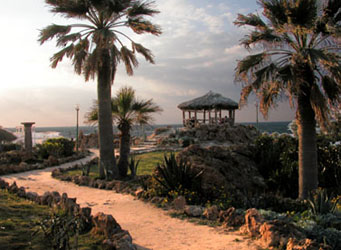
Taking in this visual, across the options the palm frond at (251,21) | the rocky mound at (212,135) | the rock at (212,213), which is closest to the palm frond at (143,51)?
the palm frond at (251,21)

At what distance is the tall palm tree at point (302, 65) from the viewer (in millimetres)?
7266

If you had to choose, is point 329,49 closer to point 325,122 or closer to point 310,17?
point 310,17

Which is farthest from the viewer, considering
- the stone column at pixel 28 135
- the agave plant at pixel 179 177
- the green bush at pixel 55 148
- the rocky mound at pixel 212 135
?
the rocky mound at pixel 212 135

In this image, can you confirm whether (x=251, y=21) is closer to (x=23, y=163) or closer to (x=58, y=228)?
(x=58, y=228)

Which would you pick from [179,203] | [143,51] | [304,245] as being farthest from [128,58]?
[304,245]

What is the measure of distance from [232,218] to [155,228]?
1410mm

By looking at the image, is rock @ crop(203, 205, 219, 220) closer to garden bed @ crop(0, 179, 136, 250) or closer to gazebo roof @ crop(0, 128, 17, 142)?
garden bed @ crop(0, 179, 136, 250)

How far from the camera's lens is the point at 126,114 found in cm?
1204

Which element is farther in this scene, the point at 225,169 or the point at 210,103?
the point at 210,103

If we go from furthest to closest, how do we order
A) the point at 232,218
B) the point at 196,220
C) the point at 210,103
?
the point at 210,103
the point at 196,220
the point at 232,218

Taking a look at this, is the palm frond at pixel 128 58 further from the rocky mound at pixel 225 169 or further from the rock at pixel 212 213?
the rock at pixel 212 213

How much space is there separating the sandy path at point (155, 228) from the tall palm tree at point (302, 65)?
3.99m

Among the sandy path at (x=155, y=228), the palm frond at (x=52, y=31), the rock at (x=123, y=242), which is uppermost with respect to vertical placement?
the palm frond at (x=52, y=31)

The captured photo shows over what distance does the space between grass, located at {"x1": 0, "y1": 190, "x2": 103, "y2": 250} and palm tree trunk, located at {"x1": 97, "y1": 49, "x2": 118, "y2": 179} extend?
440 cm
